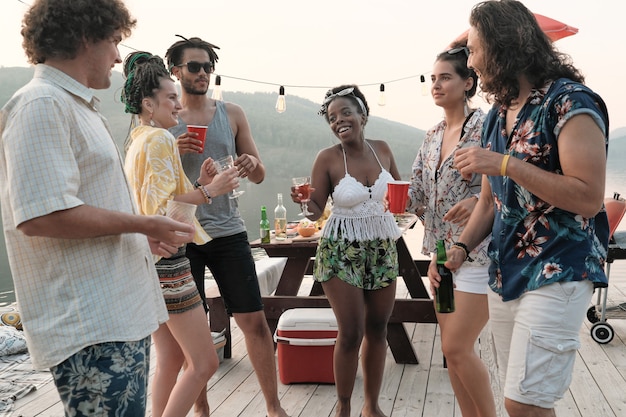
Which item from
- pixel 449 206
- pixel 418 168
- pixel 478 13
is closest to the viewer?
pixel 478 13

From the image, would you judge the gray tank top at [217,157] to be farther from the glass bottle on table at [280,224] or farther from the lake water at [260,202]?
the glass bottle on table at [280,224]

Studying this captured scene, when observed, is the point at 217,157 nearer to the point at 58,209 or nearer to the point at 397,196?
the point at 397,196

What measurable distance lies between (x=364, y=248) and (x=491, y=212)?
0.97 metres

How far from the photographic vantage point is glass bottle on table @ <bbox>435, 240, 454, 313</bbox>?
7.89 ft

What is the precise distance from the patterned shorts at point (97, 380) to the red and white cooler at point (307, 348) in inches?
91.8

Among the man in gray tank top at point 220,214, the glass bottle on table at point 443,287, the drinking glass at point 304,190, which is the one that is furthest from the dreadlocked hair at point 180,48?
the glass bottle on table at point 443,287

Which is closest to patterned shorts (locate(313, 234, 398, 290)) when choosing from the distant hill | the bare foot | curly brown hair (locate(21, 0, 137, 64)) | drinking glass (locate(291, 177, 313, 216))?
drinking glass (locate(291, 177, 313, 216))

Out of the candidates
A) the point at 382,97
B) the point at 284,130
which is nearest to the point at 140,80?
the point at 382,97

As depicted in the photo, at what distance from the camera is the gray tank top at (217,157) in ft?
9.67

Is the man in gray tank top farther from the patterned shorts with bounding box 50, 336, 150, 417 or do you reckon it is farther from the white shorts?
the patterned shorts with bounding box 50, 336, 150, 417

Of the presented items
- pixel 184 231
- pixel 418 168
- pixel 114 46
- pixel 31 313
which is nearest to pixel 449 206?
pixel 418 168

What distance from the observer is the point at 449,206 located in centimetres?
272

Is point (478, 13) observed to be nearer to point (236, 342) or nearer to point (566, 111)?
point (566, 111)

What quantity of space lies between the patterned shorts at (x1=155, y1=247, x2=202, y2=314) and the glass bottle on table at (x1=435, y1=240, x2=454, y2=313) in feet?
3.28
